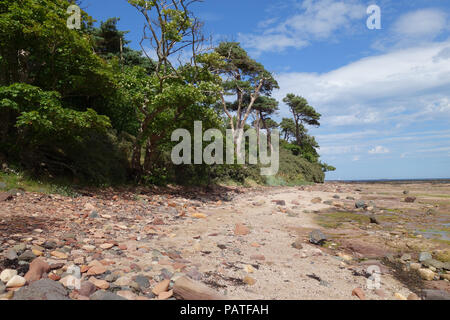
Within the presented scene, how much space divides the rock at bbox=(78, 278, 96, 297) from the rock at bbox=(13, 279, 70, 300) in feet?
0.47

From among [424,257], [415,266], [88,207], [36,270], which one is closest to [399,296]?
[415,266]

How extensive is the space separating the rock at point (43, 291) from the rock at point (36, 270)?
218mm

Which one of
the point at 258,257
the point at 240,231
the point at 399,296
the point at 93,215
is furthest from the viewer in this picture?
the point at 240,231

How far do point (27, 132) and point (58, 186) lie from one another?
6.21 ft

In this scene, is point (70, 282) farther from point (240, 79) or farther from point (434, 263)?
point (240, 79)

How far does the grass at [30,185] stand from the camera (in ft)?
23.1

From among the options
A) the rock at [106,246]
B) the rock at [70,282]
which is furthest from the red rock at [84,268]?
the rock at [106,246]

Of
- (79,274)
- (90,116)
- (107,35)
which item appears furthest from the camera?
(107,35)

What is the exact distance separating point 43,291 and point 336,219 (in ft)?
26.9

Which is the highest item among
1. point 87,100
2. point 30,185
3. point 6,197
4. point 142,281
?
point 87,100

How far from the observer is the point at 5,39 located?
7371mm

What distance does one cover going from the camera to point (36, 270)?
2.85 metres
